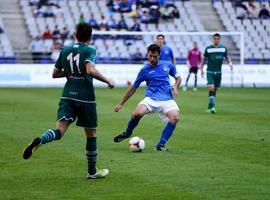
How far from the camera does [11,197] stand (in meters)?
10.2

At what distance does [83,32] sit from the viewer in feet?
37.4

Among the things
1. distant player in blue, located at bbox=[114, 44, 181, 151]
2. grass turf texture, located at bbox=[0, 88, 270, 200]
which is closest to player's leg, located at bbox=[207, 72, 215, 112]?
grass turf texture, located at bbox=[0, 88, 270, 200]


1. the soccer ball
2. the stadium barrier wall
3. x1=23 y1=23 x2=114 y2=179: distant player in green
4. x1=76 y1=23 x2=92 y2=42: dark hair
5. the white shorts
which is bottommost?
the stadium barrier wall

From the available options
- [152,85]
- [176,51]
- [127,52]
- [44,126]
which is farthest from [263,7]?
[152,85]

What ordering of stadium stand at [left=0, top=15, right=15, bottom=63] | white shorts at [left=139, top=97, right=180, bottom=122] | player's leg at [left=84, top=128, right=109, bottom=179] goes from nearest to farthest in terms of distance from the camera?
player's leg at [left=84, top=128, right=109, bottom=179] → white shorts at [left=139, top=97, right=180, bottom=122] → stadium stand at [left=0, top=15, right=15, bottom=63]

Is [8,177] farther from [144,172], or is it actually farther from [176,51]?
[176,51]

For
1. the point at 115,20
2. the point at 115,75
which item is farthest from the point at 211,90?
the point at 115,20

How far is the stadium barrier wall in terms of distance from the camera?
4141 centimetres

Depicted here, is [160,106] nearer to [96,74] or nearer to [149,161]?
[149,161]

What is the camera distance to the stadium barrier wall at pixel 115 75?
136 feet

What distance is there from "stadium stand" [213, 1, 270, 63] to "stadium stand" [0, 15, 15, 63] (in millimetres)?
13641

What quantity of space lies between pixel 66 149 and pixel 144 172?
11.1 feet

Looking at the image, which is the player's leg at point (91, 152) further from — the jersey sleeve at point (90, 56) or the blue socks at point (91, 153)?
the jersey sleeve at point (90, 56)

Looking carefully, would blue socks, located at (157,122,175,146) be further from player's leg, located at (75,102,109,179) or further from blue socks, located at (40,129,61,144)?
blue socks, located at (40,129,61,144)
